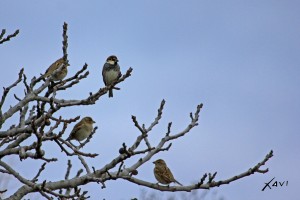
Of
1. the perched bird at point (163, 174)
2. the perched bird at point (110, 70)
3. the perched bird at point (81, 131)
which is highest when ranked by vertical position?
the perched bird at point (110, 70)

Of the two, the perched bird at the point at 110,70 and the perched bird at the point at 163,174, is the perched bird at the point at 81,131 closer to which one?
the perched bird at the point at 163,174

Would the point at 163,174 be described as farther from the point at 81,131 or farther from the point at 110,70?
the point at 110,70

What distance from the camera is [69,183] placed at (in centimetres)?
573

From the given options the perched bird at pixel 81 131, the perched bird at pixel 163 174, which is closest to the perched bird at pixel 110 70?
the perched bird at pixel 81 131

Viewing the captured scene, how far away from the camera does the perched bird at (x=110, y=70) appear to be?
1148cm

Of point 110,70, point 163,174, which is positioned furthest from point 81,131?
point 110,70

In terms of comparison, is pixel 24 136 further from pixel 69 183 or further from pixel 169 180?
pixel 169 180

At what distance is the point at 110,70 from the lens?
457 inches

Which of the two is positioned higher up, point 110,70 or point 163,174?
point 110,70

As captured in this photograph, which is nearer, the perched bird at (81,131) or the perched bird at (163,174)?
the perched bird at (163,174)

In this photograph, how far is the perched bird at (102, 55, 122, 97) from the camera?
11.5 metres

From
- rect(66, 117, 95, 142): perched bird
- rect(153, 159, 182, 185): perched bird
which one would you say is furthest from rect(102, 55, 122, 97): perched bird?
rect(153, 159, 182, 185): perched bird

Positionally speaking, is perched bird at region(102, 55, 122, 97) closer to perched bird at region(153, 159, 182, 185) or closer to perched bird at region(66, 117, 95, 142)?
perched bird at region(66, 117, 95, 142)

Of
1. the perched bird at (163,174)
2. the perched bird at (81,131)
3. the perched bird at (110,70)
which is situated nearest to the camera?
the perched bird at (163,174)
